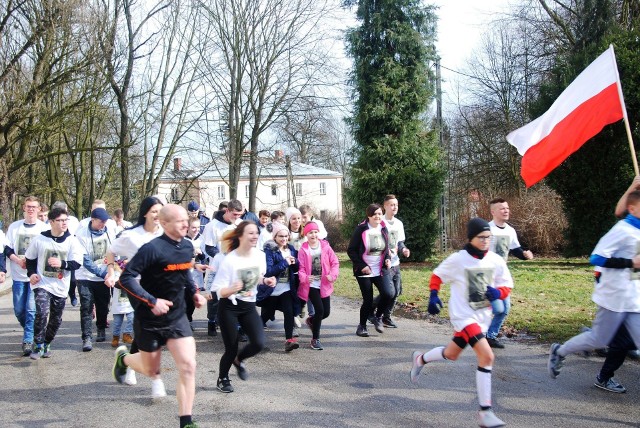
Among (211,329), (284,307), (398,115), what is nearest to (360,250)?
(284,307)

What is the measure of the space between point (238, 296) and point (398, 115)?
16886mm

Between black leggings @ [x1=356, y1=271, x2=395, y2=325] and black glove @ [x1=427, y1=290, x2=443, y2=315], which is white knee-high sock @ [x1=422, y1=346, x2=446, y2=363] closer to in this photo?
black glove @ [x1=427, y1=290, x2=443, y2=315]

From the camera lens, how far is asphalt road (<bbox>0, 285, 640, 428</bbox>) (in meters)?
5.24

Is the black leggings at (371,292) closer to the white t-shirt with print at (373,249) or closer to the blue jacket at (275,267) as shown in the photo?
the white t-shirt with print at (373,249)

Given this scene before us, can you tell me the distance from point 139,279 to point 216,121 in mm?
25708

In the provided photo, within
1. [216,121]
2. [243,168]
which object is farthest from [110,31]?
[243,168]

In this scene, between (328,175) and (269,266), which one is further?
(328,175)

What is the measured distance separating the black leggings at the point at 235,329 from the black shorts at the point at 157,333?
1.03 metres

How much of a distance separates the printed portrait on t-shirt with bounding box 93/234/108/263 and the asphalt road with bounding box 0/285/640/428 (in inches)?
52.6

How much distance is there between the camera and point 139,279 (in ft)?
17.4

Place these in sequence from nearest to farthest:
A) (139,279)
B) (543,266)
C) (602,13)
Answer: (139,279), (543,266), (602,13)

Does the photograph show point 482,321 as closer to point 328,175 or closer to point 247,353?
point 247,353

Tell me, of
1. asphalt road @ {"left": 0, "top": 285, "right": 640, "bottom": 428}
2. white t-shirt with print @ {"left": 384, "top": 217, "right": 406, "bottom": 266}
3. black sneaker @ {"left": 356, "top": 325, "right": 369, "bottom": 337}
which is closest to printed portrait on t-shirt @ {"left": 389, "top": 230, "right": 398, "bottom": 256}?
white t-shirt with print @ {"left": 384, "top": 217, "right": 406, "bottom": 266}

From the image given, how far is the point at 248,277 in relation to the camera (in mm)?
6371
